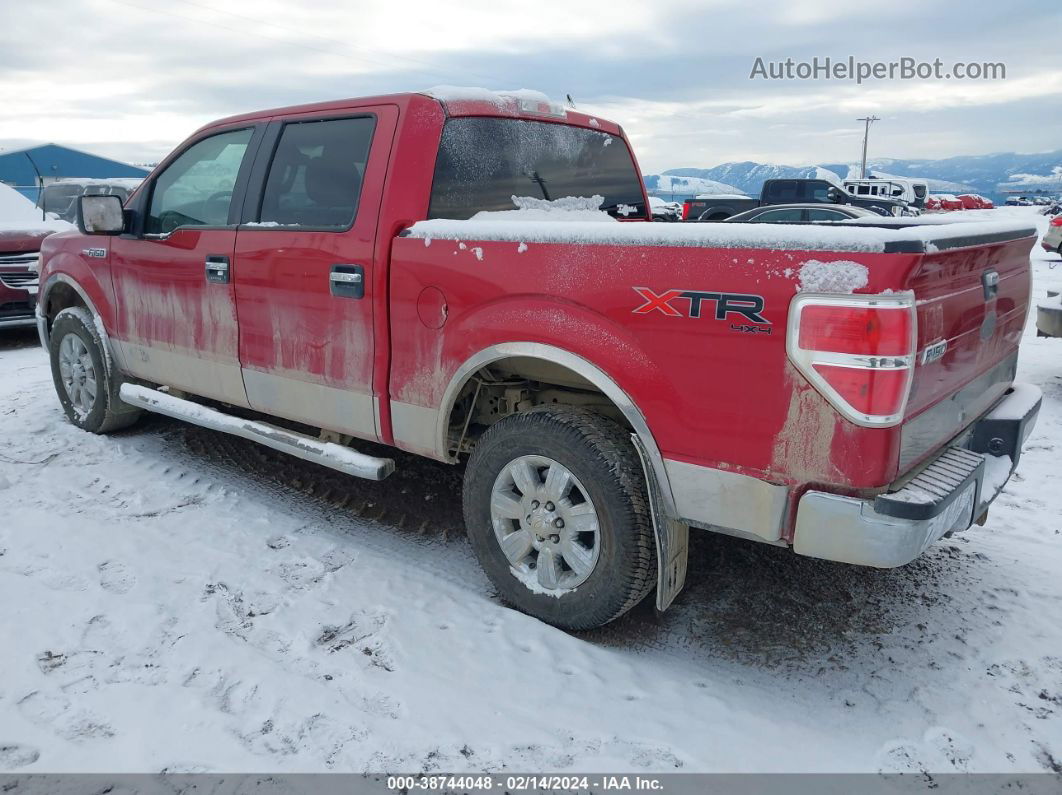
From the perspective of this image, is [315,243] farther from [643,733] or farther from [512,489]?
[643,733]

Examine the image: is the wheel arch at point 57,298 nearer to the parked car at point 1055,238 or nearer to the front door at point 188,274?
the front door at point 188,274

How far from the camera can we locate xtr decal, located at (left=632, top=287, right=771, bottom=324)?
7.84 feet

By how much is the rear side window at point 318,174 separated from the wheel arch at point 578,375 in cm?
93

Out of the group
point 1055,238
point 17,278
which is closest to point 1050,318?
point 1055,238

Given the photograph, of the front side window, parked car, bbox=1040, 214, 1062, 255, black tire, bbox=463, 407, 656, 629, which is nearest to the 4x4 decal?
black tire, bbox=463, 407, 656, 629

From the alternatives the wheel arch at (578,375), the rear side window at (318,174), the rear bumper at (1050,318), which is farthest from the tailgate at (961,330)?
the rear bumper at (1050,318)

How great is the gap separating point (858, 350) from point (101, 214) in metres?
4.20

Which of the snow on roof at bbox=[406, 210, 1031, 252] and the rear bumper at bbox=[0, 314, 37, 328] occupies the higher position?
the snow on roof at bbox=[406, 210, 1031, 252]

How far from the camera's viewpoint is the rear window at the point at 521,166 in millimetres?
3508

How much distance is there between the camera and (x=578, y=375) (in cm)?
308

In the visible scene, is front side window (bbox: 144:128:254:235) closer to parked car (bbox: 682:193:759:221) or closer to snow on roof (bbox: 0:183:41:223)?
snow on roof (bbox: 0:183:41:223)

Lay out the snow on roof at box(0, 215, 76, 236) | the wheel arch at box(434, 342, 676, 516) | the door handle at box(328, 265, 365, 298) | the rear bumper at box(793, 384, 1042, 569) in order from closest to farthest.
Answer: the rear bumper at box(793, 384, 1042, 569) < the wheel arch at box(434, 342, 676, 516) < the door handle at box(328, 265, 365, 298) < the snow on roof at box(0, 215, 76, 236)

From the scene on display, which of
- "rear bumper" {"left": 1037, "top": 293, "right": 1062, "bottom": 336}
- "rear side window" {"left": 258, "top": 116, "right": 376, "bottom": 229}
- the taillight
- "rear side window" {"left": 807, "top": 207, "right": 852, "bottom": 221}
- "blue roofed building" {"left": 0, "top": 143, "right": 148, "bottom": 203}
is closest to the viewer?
the taillight

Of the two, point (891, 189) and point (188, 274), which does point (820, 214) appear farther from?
point (891, 189)
